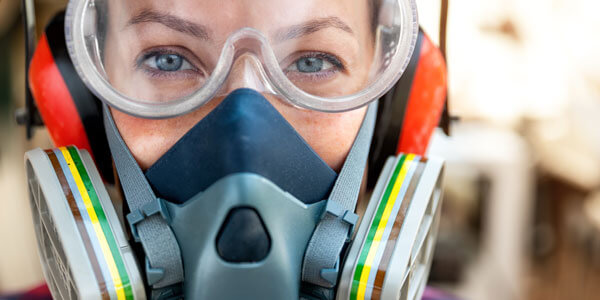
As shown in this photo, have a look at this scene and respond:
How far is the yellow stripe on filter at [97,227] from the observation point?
0.93m

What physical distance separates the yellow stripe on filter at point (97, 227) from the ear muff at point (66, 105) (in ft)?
0.46

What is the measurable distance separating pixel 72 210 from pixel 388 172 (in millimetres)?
624

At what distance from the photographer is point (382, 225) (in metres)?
1.05

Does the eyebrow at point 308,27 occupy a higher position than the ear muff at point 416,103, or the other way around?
the eyebrow at point 308,27

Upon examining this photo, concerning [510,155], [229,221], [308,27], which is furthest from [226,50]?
[510,155]

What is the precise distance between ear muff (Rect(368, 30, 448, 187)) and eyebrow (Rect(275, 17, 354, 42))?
31 cm

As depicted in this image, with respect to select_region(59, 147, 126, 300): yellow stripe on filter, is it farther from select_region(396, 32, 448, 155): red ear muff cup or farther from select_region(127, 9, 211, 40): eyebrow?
select_region(396, 32, 448, 155): red ear muff cup

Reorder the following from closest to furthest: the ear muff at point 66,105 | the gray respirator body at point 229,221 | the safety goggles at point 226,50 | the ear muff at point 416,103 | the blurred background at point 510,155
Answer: the gray respirator body at point 229,221
the safety goggles at point 226,50
the ear muff at point 66,105
the ear muff at point 416,103
the blurred background at point 510,155

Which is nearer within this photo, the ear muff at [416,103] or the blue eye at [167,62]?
the blue eye at [167,62]

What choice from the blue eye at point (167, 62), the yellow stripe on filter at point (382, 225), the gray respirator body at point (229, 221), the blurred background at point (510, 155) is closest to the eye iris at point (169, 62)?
the blue eye at point (167, 62)

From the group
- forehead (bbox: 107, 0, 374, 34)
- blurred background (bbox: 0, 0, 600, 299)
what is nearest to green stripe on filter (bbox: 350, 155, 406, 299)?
forehead (bbox: 107, 0, 374, 34)

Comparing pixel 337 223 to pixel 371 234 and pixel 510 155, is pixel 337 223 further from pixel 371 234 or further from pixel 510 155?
pixel 510 155

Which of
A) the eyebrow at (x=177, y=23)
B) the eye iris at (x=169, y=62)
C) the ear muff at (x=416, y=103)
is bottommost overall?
the ear muff at (x=416, y=103)

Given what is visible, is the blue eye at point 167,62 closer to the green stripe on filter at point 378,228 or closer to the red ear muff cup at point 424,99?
the green stripe on filter at point 378,228
